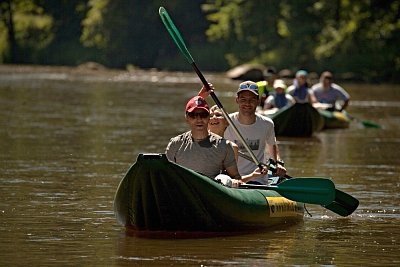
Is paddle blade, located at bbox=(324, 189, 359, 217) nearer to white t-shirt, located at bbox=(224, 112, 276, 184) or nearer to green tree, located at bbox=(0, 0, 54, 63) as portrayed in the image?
white t-shirt, located at bbox=(224, 112, 276, 184)

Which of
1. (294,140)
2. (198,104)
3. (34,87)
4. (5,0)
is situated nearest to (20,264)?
(198,104)

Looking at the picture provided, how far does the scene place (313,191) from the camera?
11742 mm

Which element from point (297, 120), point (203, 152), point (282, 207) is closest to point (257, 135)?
point (282, 207)

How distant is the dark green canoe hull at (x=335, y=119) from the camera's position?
2686 centimetres

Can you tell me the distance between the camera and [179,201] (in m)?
10.7

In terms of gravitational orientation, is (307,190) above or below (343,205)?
above

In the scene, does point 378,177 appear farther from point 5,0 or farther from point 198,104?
point 5,0

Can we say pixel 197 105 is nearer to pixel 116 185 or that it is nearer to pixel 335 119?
pixel 116 185

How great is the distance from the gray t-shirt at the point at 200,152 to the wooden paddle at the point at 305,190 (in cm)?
60

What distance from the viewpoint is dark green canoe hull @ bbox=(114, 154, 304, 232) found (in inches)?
409

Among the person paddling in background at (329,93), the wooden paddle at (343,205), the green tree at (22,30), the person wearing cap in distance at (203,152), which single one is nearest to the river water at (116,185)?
the wooden paddle at (343,205)

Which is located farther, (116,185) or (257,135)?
(116,185)

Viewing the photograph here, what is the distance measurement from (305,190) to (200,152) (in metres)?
1.17

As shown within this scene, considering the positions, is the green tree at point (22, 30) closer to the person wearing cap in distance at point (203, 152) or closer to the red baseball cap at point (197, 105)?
the person wearing cap in distance at point (203, 152)
